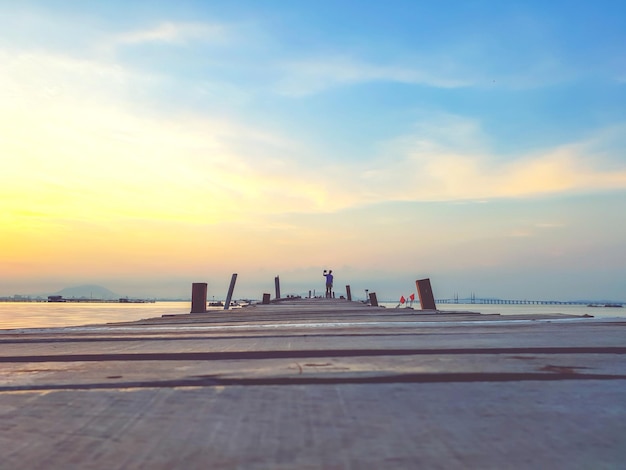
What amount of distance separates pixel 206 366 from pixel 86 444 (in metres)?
0.64

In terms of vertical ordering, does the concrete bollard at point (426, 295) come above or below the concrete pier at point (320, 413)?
above

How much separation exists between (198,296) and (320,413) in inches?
475

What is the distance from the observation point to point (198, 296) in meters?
12.6

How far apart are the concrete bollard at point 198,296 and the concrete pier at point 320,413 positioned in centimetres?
1124

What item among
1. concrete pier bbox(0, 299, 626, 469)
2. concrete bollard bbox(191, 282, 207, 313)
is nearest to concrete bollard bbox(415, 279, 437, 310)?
concrete bollard bbox(191, 282, 207, 313)

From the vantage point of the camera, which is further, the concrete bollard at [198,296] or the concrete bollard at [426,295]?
the concrete bollard at [198,296]

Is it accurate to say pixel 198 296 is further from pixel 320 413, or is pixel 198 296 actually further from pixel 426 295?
pixel 320 413

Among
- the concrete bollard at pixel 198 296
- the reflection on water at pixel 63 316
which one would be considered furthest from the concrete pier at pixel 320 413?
the concrete bollard at pixel 198 296

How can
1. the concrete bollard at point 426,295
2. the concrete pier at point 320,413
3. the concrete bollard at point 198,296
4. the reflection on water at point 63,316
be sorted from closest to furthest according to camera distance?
the concrete pier at point 320,413, the concrete bollard at point 426,295, the concrete bollard at point 198,296, the reflection on water at point 63,316

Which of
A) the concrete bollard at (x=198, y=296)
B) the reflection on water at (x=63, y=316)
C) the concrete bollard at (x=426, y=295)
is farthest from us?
A: the reflection on water at (x=63, y=316)

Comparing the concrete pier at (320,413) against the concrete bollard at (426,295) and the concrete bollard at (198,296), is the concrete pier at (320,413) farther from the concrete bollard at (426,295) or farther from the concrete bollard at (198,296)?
the concrete bollard at (198,296)

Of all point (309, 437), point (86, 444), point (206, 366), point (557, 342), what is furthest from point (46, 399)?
point (557, 342)

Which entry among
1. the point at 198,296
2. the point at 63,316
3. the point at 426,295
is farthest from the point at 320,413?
the point at 63,316

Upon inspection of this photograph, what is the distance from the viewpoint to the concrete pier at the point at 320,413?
2.54 ft
